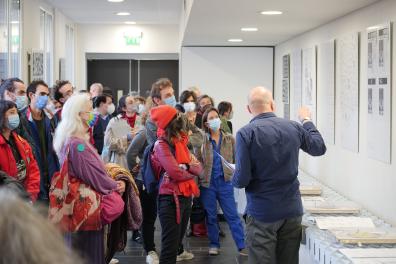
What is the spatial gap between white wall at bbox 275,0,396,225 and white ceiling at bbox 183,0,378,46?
13 centimetres

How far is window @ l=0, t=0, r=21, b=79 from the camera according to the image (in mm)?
8312

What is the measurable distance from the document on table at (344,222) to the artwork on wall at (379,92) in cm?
51

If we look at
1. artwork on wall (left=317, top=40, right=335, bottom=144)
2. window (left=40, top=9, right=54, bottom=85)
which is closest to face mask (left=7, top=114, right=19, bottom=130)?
artwork on wall (left=317, top=40, right=335, bottom=144)

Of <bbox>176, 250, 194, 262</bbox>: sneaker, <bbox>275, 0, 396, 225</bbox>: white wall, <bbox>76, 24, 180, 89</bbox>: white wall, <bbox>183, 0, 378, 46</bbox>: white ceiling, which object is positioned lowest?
<bbox>176, 250, 194, 262</bbox>: sneaker

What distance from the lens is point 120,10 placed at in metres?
11.9

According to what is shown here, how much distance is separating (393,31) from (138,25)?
32.7 feet

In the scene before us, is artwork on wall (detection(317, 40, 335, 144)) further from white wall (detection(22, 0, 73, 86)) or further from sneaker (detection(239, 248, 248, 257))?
white wall (detection(22, 0, 73, 86))

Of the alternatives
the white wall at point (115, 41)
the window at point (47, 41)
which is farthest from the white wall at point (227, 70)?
the white wall at point (115, 41)

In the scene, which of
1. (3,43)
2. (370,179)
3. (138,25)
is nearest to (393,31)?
(370,179)

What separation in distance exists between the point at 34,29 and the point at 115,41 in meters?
4.86

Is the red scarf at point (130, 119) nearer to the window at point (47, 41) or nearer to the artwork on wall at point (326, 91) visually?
the artwork on wall at point (326, 91)

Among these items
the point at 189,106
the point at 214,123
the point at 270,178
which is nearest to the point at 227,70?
the point at 189,106

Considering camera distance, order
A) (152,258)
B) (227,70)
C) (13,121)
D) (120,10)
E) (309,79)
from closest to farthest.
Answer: (13,121) → (152,258) → (309,79) → (227,70) → (120,10)

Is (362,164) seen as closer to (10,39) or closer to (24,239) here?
(10,39)
